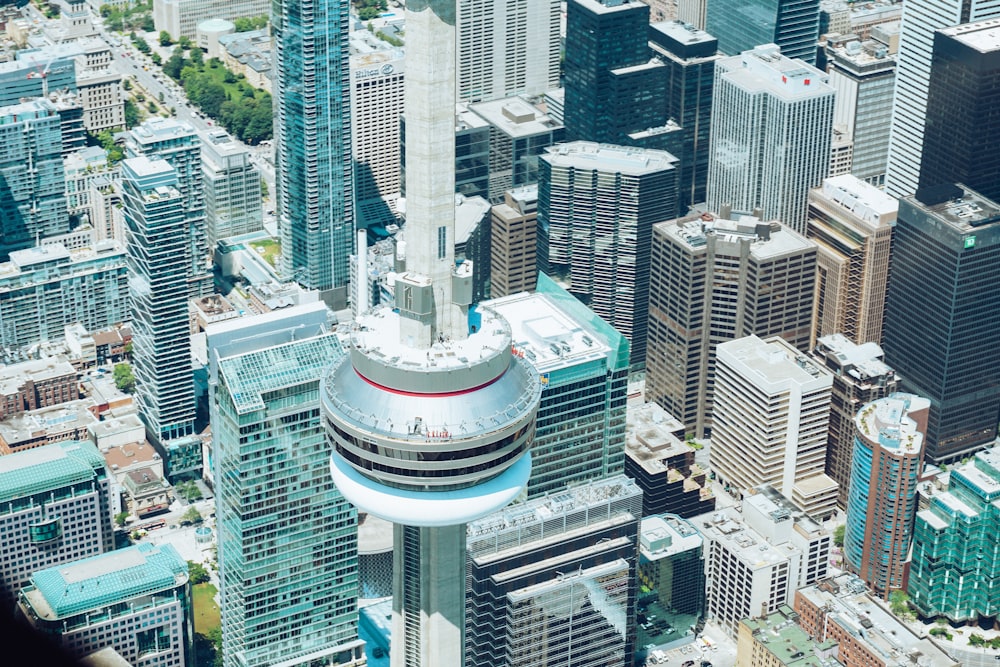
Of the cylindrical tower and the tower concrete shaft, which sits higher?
the tower concrete shaft

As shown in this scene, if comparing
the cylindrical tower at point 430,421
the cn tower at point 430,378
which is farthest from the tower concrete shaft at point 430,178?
the cylindrical tower at point 430,421

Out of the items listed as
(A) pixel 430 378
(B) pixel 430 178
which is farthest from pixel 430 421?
(B) pixel 430 178

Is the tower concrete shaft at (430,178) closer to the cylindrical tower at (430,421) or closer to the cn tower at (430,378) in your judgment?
the cn tower at (430,378)

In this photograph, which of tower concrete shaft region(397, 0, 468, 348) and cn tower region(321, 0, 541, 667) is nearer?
tower concrete shaft region(397, 0, 468, 348)

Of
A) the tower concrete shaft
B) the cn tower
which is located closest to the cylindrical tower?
the cn tower

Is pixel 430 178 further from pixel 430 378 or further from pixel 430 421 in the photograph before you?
pixel 430 421

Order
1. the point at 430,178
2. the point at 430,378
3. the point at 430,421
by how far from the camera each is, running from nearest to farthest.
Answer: the point at 430,378, the point at 430,421, the point at 430,178

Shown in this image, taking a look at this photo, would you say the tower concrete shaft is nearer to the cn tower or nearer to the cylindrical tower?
the cn tower

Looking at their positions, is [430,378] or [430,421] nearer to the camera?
[430,378]
